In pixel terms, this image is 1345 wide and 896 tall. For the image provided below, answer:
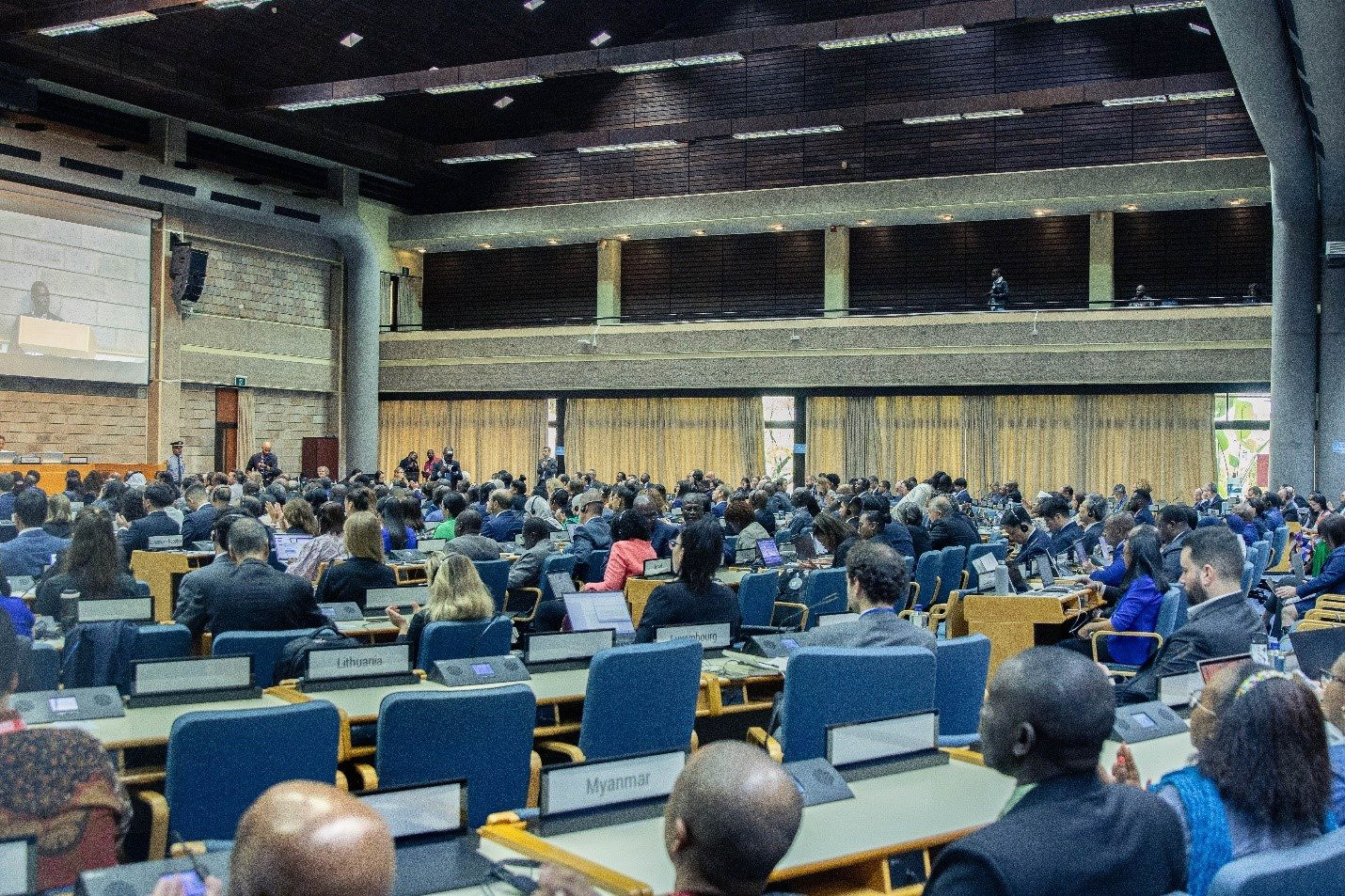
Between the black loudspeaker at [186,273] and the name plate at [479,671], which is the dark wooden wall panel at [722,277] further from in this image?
the name plate at [479,671]

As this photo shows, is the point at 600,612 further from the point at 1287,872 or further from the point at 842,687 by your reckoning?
the point at 1287,872

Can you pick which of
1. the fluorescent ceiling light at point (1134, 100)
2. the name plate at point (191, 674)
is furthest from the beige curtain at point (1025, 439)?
the name plate at point (191, 674)

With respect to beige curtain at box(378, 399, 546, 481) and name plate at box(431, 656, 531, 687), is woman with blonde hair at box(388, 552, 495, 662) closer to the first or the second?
name plate at box(431, 656, 531, 687)

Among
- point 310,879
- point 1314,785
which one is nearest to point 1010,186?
point 1314,785

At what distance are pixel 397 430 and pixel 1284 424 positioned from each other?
16226mm

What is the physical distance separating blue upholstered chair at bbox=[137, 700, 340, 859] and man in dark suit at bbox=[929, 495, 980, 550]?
8017 mm

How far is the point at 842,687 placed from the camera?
4.41m

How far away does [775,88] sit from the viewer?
24219 mm

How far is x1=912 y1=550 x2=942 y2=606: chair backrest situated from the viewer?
33.1 feet

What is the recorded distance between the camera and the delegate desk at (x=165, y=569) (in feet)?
31.9

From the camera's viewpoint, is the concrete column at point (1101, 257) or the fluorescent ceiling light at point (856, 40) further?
the concrete column at point (1101, 257)

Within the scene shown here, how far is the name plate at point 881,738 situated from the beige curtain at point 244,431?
21650mm

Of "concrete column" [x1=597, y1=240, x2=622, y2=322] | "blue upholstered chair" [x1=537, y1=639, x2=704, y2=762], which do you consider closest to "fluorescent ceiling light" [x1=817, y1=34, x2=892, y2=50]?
"concrete column" [x1=597, y1=240, x2=622, y2=322]

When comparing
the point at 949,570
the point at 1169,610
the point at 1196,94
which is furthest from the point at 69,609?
the point at 1196,94
